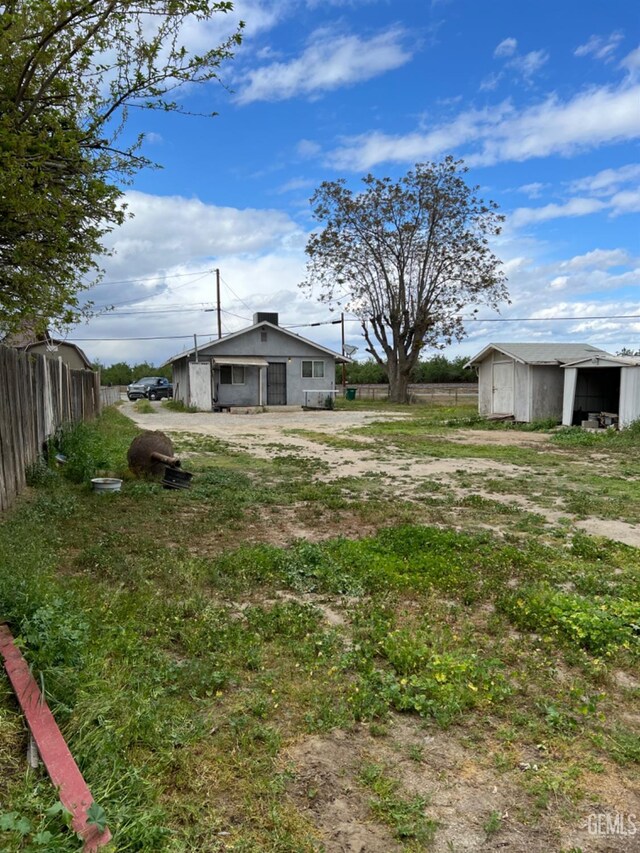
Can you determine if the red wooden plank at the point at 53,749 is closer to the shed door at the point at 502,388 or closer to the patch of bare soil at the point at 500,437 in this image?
the patch of bare soil at the point at 500,437

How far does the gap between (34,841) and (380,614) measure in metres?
2.38

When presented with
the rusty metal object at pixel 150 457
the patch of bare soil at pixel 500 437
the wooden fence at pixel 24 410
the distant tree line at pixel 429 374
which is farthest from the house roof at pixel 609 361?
the distant tree line at pixel 429 374

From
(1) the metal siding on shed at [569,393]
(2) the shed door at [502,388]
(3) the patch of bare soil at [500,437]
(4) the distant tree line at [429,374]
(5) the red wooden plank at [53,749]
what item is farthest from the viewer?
(4) the distant tree line at [429,374]

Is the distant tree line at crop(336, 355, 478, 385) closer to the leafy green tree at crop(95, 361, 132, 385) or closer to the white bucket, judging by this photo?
the leafy green tree at crop(95, 361, 132, 385)

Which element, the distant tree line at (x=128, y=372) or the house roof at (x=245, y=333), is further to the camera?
the distant tree line at (x=128, y=372)

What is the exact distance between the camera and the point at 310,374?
31.5 meters

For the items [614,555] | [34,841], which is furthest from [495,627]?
[34,841]

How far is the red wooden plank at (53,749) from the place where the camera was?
1792 mm

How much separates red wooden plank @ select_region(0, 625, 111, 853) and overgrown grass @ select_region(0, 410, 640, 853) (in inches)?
2.0

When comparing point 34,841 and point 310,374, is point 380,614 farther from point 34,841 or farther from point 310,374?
point 310,374

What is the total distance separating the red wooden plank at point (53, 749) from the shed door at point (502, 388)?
20.2 meters

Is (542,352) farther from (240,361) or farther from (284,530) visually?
(284,530)

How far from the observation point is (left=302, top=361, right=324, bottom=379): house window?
1235 inches

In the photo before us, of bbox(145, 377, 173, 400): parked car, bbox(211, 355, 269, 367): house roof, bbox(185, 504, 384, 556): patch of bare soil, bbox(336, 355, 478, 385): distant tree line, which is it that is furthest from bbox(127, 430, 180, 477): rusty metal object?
bbox(336, 355, 478, 385): distant tree line
